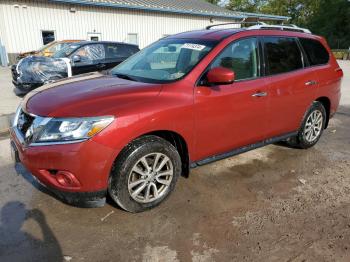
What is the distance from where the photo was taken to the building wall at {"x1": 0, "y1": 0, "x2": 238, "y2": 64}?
16188mm

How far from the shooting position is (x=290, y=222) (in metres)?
3.12

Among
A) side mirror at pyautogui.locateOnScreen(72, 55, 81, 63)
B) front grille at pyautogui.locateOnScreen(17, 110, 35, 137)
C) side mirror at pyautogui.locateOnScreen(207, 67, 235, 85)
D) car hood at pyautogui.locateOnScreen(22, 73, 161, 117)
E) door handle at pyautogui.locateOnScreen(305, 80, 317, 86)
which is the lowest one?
side mirror at pyautogui.locateOnScreen(72, 55, 81, 63)

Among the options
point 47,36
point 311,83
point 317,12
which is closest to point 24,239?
point 311,83

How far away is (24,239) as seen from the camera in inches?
111

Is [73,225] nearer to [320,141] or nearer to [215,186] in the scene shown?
[215,186]

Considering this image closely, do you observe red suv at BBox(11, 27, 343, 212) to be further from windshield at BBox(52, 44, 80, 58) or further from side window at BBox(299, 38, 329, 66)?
windshield at BBox(52, 44, 80, 58)

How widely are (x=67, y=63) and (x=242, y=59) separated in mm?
6445

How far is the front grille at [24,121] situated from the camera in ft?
9.87

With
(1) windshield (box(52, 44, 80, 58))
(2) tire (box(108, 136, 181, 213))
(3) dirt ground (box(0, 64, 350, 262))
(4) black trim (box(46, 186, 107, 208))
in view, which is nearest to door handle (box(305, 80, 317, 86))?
(3) dirt ground (box(0, 64, 350, 262))

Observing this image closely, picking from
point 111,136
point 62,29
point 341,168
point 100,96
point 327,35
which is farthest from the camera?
point 327,35

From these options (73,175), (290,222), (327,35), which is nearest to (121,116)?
(73,175)

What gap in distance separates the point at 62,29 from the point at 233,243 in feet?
57.3

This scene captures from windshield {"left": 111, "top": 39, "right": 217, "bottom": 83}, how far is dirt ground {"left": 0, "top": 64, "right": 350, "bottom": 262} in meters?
1.33

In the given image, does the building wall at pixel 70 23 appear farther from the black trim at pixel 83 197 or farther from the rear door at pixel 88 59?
the black trim at pixel 83 197
